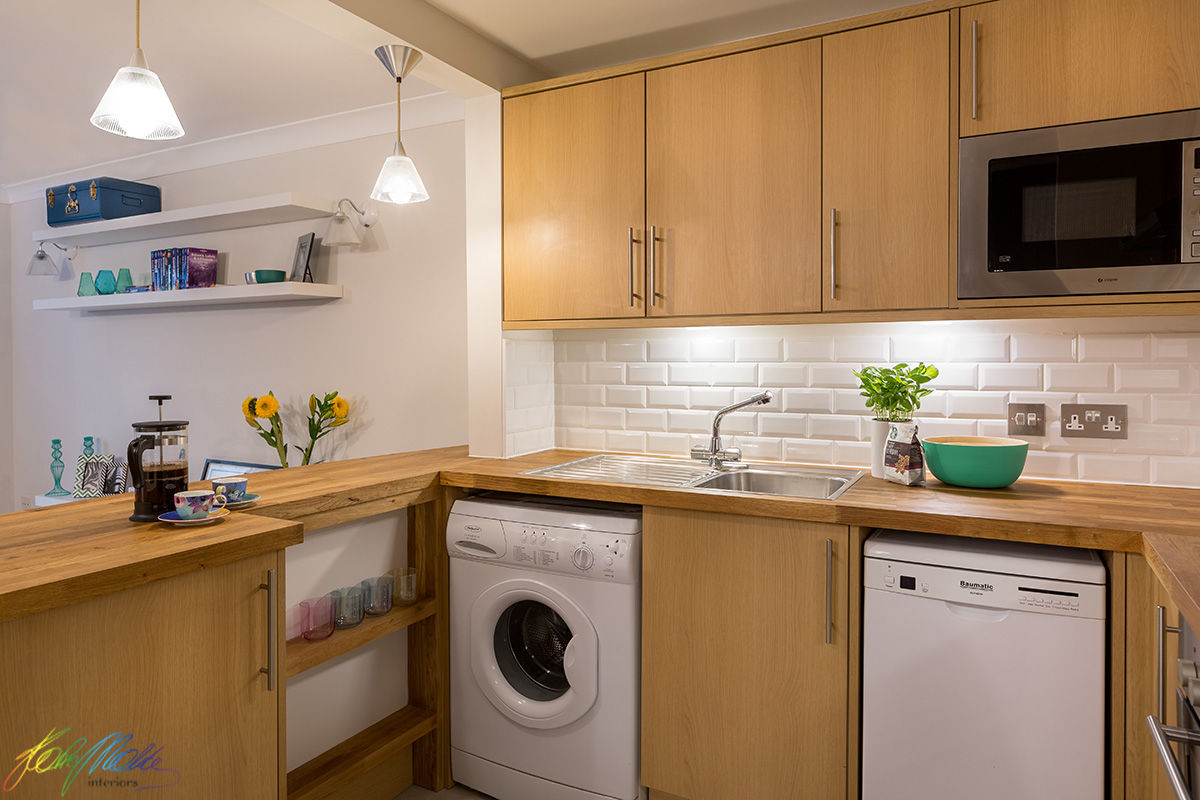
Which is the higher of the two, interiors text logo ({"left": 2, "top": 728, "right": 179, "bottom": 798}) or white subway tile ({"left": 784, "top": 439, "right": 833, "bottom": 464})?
white subway tile ({"left": 784, "top": 439, "right": 833, "bottom": 464})

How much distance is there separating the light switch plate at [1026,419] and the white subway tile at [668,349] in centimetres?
108

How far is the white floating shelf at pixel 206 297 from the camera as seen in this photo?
3418 mm

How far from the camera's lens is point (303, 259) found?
11.5 ft

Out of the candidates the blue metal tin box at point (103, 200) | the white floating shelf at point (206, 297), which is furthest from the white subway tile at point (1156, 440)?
the blue metal tin box at point (103, 200)

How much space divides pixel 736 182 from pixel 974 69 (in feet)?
2.26

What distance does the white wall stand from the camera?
329cm

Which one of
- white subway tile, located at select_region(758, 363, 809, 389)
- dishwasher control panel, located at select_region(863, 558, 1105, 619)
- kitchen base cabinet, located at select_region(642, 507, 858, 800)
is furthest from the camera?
white subway tile, located at select_region(758, 363, 809, 389)

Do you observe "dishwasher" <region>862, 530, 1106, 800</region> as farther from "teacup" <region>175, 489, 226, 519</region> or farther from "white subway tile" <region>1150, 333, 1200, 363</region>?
"teacup" <region>175, 489, 226, 519</region>

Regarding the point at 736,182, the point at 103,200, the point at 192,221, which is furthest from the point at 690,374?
the point at 103,200

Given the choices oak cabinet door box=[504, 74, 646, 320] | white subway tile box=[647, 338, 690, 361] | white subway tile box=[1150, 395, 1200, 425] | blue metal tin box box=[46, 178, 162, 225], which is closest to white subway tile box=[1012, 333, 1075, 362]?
white subway tile box=[1150, 395, 1200, 425]

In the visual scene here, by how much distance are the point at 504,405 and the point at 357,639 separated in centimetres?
98

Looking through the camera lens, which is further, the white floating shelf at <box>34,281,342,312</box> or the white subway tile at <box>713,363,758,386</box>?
the white floating shelf at <box>34,281,342,312</box>

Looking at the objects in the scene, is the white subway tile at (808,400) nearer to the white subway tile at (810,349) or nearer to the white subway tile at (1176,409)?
the white subway tile at (810,349)

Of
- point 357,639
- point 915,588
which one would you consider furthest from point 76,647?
point 915,588
